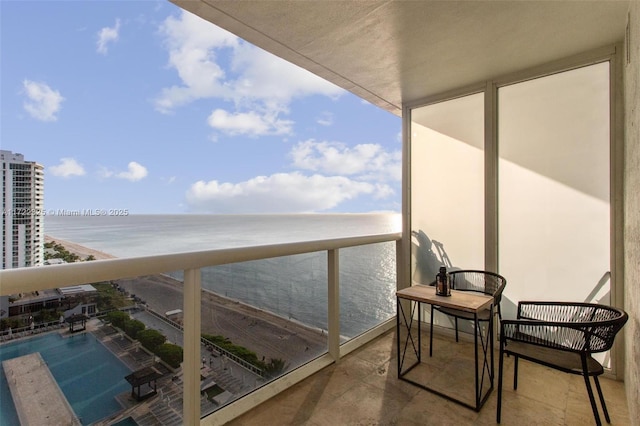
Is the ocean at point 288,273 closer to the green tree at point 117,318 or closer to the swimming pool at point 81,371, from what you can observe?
the green tree at point 117,318

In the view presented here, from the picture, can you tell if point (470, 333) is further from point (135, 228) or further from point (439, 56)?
point (135, 228)

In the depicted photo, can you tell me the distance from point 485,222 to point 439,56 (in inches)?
66.5

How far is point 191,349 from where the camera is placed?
166 centimetres

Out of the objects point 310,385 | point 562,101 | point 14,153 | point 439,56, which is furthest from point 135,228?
point 562,101

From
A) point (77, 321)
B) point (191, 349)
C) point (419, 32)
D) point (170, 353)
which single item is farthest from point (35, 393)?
point (419, 32)

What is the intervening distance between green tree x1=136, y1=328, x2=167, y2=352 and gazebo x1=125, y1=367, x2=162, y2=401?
0.11 meters

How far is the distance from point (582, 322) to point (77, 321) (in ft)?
8.77

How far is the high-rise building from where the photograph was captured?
4.40 ft

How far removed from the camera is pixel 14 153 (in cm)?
163

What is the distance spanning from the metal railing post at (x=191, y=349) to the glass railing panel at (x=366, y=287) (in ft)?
4.61

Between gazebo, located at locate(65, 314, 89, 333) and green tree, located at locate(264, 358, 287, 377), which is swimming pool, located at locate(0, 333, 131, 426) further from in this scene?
green tree, located at locate(264, 358, 287, 377)

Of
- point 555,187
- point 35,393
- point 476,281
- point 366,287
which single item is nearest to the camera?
point 35,393

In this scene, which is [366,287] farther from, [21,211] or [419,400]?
[21,211]

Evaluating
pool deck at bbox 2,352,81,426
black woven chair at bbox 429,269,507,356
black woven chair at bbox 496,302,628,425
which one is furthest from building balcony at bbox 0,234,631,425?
black woven chair at bbox 429,269,507,356
